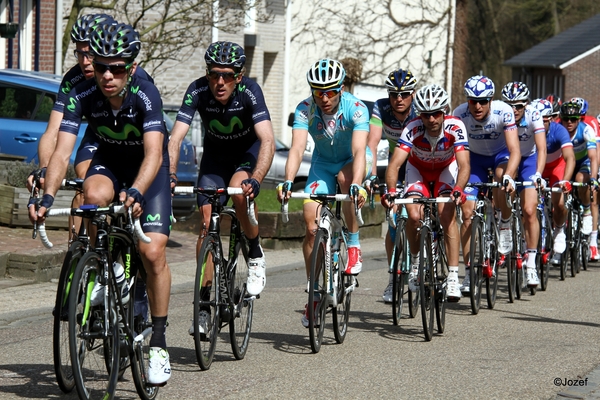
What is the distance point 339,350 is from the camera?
819 centimetres

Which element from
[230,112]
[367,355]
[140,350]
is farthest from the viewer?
[367,355]

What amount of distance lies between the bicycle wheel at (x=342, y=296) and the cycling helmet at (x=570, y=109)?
6.43 metres

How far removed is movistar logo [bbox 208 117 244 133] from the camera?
7738mm

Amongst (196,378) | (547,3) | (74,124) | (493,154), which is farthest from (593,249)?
(547,3)

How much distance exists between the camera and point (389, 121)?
10445 mm

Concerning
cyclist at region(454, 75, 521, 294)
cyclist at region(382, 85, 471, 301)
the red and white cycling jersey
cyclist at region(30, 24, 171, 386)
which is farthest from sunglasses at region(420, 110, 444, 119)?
cyclist at region(30, 24, 171, 386)

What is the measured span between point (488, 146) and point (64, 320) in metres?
6.50

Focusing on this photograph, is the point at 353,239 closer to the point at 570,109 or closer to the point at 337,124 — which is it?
the point at 337,124

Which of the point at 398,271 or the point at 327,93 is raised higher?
the point at 327,93

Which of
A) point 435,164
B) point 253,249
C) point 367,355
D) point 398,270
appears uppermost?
point 435,164

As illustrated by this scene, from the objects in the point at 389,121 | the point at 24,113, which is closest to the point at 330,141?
the point at 389,121

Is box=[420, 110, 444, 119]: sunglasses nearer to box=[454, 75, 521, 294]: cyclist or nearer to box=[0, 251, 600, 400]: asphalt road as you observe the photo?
box=[454, 75, 521, 294]: cyclist

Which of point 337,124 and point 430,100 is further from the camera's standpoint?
point 430,100

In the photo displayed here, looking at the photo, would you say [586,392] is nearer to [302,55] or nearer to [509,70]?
[302,55]
